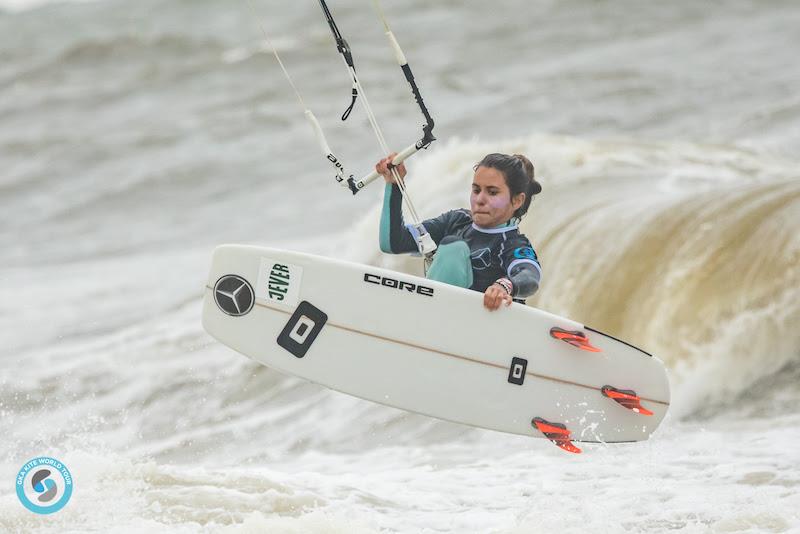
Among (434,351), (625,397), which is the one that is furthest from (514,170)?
(625,397)

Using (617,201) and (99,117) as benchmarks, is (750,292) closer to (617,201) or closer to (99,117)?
(617,201)

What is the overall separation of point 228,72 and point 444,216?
1632 centimetres

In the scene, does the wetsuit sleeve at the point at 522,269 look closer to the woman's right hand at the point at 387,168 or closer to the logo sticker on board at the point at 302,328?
the woman's right hand at the point at 387,168

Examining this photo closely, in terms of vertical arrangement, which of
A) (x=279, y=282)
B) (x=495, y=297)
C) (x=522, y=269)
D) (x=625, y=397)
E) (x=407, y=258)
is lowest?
(x=407, y=258)

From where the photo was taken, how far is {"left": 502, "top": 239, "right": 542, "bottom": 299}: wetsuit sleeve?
4.43m

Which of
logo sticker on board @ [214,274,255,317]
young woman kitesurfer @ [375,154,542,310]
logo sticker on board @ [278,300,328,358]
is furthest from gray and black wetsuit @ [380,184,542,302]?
logo sticker on board @ [214,274,255,317]

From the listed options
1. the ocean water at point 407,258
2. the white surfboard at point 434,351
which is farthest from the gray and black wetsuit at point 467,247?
the ocean water at point 407,258

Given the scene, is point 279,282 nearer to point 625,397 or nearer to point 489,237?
point 489,237

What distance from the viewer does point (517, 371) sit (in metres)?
4.85

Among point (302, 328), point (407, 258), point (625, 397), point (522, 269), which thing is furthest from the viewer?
point (407, 258)

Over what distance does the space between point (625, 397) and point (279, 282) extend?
155 cm

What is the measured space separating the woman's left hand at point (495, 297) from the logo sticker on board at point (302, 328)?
29.7 inches

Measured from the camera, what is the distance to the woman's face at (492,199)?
453cm

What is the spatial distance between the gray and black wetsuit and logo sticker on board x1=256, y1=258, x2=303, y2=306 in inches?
19.7
